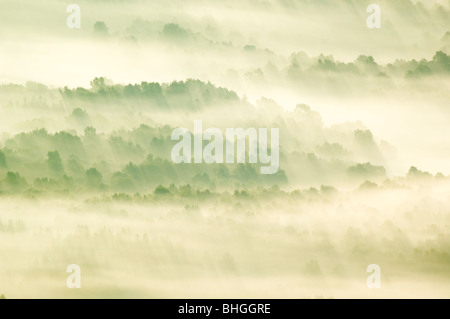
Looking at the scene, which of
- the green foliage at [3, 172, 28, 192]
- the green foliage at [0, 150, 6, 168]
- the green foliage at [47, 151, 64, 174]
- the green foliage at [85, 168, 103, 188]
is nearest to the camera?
the green foliage at [3, 172, 28, 192]

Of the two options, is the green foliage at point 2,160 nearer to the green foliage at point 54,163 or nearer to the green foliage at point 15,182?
the green foliage at point 15,182

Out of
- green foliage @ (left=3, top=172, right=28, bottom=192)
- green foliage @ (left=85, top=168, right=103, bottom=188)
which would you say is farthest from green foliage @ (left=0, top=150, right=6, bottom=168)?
green foliage @ (left=85, top=168, right=103, bottom=188)

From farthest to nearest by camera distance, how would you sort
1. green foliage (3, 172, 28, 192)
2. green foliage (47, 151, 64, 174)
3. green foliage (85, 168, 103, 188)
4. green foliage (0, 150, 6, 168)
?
→ 1. green foliage (47, 151, 64, 174)
2. green foliage (85, 168, 103, 188)
3. green foliage (0, 150, 6, 168)
4. green foliage (3, 172, 28, 192)

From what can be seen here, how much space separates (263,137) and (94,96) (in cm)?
646

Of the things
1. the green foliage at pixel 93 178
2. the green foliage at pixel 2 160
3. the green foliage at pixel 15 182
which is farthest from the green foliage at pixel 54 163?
the green foliage at pixel 2 160

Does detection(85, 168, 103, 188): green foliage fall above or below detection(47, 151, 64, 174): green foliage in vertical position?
below

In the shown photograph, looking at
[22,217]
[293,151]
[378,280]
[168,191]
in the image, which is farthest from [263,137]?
[22,217]

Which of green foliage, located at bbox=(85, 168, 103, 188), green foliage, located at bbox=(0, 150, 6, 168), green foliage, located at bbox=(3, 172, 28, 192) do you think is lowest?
green foliage, located at bbox=(3, 172, 28, 192)

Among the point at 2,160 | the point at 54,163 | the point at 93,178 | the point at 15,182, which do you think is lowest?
the point at 15,182

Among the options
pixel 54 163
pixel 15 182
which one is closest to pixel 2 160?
pixel 15 182

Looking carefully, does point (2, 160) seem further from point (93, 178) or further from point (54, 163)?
point (93, 178)

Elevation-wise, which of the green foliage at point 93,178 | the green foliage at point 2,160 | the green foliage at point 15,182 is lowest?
the green foliage at point 15,182

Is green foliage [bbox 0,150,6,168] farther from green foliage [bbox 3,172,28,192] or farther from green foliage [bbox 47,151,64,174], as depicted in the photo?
green foliage [bbox 47,151,64,174]
